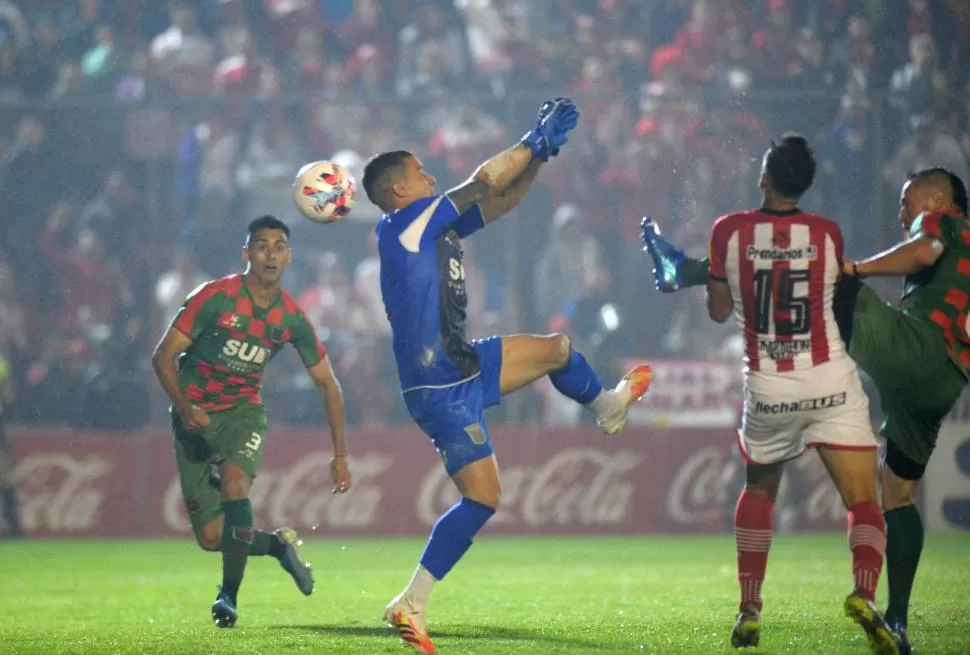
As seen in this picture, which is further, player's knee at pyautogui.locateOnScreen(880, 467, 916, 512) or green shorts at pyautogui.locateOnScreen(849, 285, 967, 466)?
player's knee at pyautogui.locateOnScreen(880, 467, 916, 512)

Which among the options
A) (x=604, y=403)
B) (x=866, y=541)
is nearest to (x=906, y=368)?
(x=866, y=541)

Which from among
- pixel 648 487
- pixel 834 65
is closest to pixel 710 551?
pixel 648 487

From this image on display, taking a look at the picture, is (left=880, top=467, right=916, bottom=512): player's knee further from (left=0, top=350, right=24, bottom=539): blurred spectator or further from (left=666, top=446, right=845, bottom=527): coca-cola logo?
(left=0, top=350, right=24, bottom=539): blurred spectator

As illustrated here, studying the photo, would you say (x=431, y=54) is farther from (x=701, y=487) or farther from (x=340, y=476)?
(x=340, y=476)

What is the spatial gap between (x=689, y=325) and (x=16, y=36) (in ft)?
28.1

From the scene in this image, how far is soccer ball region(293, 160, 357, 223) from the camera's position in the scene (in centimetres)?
769

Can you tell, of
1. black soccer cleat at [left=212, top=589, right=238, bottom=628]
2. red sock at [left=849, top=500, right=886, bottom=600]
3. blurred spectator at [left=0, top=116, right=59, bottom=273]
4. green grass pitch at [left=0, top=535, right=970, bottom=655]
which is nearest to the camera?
red sock at [left=849, top=500, right=886, bottom=600]

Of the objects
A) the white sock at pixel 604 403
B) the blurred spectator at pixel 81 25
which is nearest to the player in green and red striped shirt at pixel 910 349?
the white sock at pixel 604 403

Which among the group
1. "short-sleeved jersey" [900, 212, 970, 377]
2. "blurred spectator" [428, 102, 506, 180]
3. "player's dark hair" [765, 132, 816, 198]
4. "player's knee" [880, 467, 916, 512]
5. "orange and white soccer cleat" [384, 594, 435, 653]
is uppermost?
"blurred spectator" [428, 102, 506, 180]

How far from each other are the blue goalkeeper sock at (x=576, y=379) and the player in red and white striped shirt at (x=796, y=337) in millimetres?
1049

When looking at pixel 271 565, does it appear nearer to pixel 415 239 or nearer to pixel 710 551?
pixel 710 551

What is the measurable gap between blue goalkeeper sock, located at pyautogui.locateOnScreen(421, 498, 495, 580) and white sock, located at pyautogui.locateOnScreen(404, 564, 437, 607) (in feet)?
0.09

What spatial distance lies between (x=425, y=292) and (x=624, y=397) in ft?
4.25

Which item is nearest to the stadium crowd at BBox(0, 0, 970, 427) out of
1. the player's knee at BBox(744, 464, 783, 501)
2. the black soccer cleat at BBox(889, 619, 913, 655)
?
the player's knee at BBox(744, 464, 783, 501)
